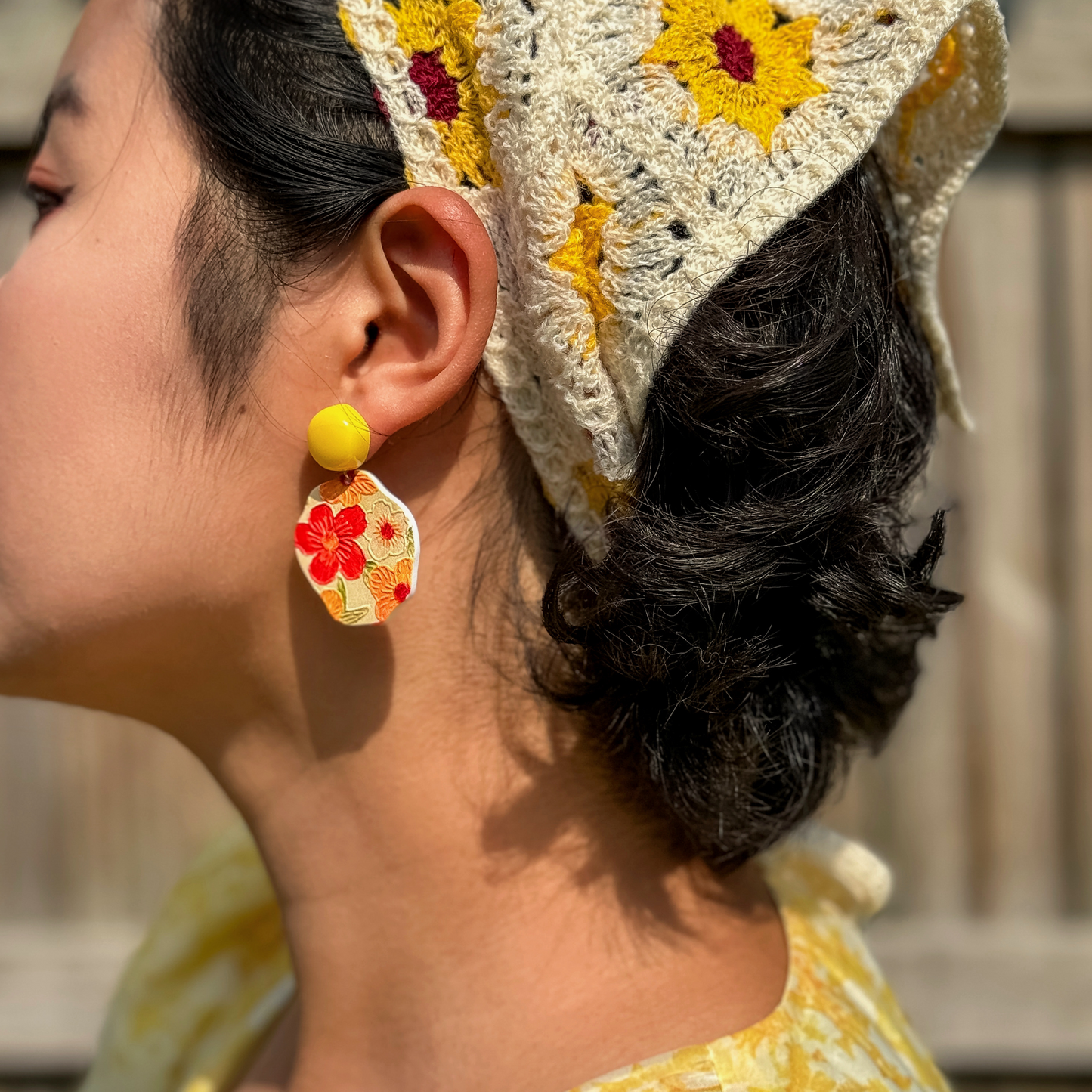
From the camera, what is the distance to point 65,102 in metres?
1.06

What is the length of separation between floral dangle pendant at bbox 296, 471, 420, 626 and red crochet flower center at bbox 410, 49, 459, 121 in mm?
369

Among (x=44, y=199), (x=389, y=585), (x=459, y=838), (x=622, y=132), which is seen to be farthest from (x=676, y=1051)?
(x=44, y=199)

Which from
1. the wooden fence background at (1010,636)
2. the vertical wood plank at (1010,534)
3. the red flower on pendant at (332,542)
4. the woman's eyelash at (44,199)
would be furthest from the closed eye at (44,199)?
the vertical wood plank at (1010,534)

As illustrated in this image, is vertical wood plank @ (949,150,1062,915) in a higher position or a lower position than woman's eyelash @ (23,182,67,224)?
lower

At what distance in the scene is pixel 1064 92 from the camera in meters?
2.18

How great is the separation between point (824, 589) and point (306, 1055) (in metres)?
0.84

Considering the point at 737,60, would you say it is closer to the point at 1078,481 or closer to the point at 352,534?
the point at 352,534

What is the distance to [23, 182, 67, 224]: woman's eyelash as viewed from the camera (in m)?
1.07

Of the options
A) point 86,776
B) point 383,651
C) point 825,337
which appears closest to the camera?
point 825,337

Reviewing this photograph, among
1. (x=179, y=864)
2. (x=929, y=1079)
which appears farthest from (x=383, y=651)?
(x=179, y=864)

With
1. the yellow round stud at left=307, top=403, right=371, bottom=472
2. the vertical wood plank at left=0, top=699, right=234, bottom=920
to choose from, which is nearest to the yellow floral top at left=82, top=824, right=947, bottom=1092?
the yellow round stud at left=307, top=403, right=371, bottom=472

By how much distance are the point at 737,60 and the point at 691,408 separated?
349 mm

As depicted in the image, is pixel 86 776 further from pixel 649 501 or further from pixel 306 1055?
pixel 649 501

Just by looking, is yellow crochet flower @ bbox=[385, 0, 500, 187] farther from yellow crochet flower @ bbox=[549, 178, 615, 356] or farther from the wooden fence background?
the wooden fence background
